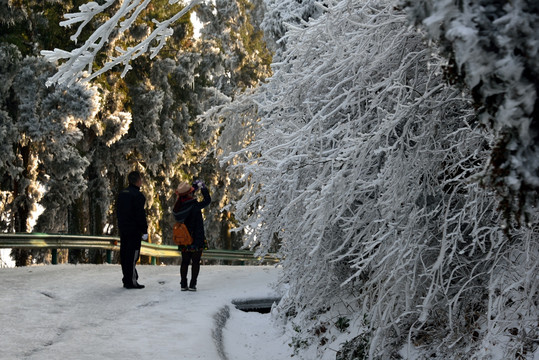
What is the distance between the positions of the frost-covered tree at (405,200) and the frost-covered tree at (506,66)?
6.62 feet

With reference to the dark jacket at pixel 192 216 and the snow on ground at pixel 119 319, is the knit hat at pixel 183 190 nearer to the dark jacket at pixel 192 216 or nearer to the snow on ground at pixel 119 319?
the dark jacket at pixel 192 216

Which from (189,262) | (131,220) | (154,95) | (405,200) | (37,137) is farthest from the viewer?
(154,95)

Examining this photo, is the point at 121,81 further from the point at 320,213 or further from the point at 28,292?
the point at 320,213

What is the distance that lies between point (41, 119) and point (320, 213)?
14278mm

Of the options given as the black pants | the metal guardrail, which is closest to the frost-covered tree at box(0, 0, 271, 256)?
the metal guardrail

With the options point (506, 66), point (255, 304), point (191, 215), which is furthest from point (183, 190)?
point (506, 66)

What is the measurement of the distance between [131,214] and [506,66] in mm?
9235

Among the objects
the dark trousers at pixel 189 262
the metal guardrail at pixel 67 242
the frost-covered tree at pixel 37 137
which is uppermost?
the frost-covered tree at pixel 37 137

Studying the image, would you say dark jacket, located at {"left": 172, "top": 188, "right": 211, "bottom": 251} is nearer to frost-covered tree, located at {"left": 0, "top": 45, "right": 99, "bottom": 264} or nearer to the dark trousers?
the dark trousers

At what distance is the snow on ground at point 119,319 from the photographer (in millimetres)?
7273

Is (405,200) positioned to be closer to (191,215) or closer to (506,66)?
(506,66)

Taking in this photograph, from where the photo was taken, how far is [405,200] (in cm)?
609

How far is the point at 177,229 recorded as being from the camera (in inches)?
465

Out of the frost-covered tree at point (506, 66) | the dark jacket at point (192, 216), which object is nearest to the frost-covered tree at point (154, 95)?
the dark jacket at point (192, 216)
